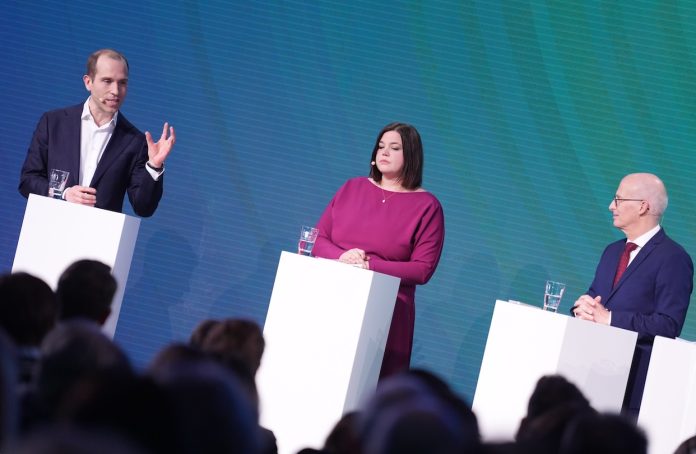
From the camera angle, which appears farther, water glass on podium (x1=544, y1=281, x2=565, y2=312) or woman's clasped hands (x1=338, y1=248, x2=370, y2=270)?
woman's clasped hands (x1=338, y1=248, x2=370, y2=270)

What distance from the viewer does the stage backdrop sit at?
240 inches

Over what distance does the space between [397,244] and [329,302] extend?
0.54 metres

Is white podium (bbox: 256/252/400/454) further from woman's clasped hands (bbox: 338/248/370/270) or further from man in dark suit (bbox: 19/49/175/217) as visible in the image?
man in dark suit (bbox: 19/49/175/217)

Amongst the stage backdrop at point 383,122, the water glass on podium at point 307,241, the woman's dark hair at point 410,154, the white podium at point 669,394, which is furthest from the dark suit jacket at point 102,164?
the white podium at point 669,394

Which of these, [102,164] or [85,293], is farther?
[102,164]

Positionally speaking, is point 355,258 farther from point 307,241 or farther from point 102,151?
point 102,151

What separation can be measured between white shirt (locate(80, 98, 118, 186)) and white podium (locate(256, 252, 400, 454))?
3.94ft

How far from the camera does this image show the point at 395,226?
470 centimetres

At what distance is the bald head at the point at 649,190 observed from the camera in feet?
14.9

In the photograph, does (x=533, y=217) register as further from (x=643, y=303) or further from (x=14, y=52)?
(x=14, y=52)

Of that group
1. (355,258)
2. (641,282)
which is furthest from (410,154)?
(641,282)

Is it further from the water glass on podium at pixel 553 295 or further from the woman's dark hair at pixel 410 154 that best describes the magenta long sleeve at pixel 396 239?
the water glass on podium at pixel 553 295

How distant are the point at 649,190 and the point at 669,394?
2.99 ft

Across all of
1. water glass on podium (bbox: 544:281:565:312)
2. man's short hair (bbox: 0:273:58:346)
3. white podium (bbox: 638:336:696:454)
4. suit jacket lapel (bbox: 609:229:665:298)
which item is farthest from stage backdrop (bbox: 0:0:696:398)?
man's short hair (bbox: 0:273:58:346)
